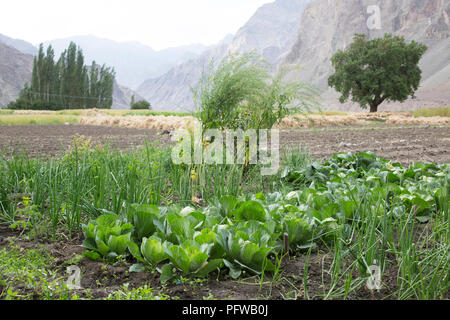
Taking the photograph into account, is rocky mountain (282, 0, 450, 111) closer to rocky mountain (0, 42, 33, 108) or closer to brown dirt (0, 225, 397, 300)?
rocky mountain (0, 42, 33, 108)

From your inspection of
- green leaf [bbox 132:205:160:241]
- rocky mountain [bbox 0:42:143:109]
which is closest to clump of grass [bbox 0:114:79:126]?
green leaf [bbox 132:205:160:241]

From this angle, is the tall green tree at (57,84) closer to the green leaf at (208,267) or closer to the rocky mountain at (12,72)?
the rocky mountain at (12,72)

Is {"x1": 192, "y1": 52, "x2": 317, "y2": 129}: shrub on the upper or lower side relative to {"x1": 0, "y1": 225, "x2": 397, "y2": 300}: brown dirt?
upper

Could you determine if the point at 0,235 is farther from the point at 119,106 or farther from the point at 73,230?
the point at 119,106

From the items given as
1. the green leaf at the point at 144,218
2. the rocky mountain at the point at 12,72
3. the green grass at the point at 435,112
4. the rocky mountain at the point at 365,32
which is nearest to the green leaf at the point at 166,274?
the green leaf at the point at 144,218

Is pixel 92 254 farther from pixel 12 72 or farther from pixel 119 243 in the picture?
pixel 12 72

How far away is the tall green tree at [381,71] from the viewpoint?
103 ft

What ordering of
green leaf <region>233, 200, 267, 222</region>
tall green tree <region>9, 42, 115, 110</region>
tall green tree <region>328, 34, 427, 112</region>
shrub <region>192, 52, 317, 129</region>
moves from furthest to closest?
tall green tree <region>9, 42, 115, 110</region>, tall green tree <region>328, 34, 427, 112</region>, shrub <region>192, 52, 317, 129</region>, green leaf <region>233, 200, 267, 222</region>

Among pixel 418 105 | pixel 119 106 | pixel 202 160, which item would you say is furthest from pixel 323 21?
pixel 202 160

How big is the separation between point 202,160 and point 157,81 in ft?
508

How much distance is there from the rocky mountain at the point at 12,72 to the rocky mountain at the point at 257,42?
1645 inches

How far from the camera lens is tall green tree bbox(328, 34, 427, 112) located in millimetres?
31344

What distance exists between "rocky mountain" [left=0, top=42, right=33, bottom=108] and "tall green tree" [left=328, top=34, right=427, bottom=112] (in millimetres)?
67835

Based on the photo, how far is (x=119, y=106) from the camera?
4304 inches
